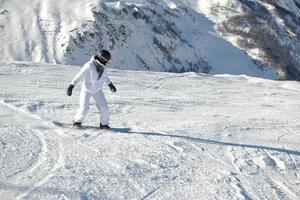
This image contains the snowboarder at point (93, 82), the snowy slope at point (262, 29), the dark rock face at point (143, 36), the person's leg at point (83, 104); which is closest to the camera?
the snowboarder at point (93, 82)

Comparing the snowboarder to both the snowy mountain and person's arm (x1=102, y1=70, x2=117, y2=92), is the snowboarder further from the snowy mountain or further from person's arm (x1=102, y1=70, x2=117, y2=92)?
the snowy mountain

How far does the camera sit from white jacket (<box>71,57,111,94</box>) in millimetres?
8953

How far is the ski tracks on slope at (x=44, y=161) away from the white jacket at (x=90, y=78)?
2.73ft

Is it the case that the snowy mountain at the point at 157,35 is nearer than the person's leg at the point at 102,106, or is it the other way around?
the person's leg at the point at 102,106

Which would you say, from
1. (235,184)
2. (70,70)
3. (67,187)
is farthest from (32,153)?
(70,70)

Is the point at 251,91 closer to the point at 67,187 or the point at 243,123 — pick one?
the point at 243,123

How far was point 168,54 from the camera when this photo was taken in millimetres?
37219

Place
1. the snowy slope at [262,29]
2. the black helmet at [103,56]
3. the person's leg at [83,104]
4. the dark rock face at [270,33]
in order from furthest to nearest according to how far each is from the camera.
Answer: the snowy slope at [262,29], the dark rock face at [270,33], the person's leg at [83,104], the black helmet at [103,56]

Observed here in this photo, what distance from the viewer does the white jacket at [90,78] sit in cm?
895

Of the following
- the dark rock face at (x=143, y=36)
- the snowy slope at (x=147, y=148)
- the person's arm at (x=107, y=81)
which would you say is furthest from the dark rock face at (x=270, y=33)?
the person's arm at (x=107, y=81)

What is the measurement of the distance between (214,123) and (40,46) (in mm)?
24196

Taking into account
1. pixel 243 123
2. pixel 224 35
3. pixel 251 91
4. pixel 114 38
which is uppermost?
pixel 243 123

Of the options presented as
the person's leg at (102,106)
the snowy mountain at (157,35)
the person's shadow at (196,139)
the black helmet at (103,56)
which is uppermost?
the black helmet at (103,56)

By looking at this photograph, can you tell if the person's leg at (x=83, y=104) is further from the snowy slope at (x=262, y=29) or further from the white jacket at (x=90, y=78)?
the snowy slope at (x=262, y=29)
